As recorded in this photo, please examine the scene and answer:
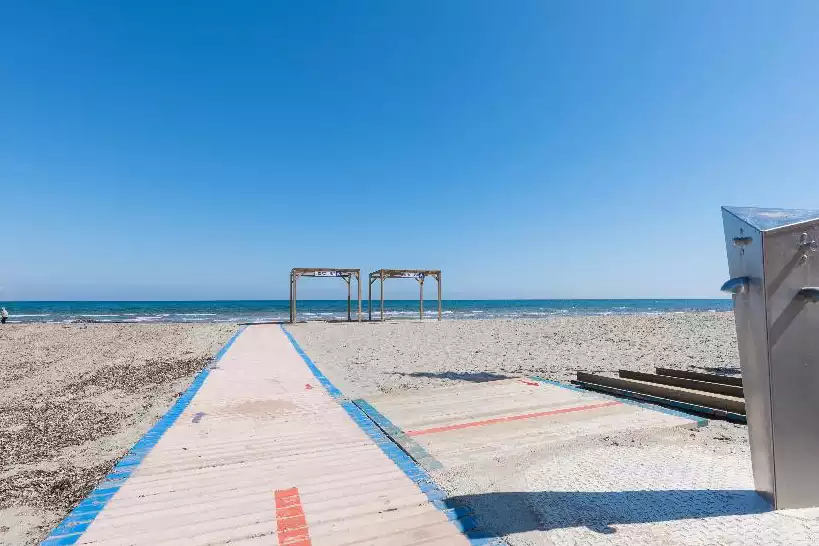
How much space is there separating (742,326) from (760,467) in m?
0.83

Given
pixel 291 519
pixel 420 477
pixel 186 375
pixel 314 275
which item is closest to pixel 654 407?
pixel 420 477

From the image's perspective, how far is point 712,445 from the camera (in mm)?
3816

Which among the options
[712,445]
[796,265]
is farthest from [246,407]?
[796,265]

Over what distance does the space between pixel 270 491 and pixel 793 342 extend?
10.7 ft

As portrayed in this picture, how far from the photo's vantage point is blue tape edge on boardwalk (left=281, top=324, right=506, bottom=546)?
2.38m

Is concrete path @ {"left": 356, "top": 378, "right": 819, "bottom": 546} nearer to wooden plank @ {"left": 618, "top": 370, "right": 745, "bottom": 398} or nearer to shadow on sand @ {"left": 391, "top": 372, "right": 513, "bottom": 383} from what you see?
wooden plank @ {"left": 618, "top": 370, "right": 745, "bottom": 398}

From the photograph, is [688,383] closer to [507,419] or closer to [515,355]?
[507,419]

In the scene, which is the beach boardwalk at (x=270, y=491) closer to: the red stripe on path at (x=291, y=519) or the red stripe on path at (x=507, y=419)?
the red stripe on path at (x=291, y=519)

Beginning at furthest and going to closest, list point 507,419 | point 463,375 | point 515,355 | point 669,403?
point 515,355
point 463,375
point 669,403
point 507,419

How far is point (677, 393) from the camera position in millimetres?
5316

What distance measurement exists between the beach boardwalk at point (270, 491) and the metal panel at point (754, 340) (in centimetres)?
162

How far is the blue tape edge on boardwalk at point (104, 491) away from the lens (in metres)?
2.39

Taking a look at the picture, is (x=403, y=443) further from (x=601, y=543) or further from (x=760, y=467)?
(x=760, y=467)

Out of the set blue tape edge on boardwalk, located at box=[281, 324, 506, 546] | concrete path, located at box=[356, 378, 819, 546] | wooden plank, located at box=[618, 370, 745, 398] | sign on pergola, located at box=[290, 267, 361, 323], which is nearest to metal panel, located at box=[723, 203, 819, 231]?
concrete path, located at box=[356, 378, 819, 546]
